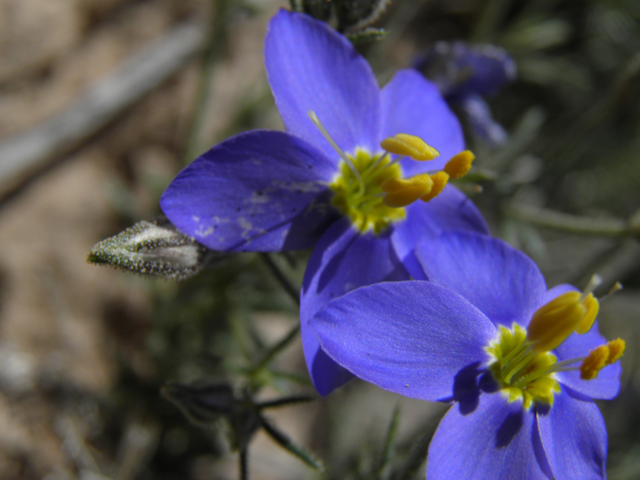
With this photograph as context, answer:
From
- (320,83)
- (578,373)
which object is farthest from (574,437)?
(320,83)

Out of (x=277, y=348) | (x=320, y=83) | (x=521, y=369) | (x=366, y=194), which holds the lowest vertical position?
(x=277, y=348)

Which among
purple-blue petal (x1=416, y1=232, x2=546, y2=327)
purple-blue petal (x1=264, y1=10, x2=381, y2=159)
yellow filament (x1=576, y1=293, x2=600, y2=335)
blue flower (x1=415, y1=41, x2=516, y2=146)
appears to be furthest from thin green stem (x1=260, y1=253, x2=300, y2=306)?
blue flower (x1=415, y1=41, x2=516, y2=146)

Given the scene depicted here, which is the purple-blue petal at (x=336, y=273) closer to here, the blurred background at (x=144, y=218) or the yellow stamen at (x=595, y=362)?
the yellow stamen at (x=595, y=362)

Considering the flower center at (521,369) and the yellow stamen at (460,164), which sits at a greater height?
the yellow stamen at (460,164)

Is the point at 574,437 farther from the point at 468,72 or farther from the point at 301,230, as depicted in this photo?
the point at 468,72

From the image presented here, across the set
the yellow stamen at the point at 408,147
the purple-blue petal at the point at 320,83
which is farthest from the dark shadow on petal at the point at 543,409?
the purple-blue petal at the point at 320,83

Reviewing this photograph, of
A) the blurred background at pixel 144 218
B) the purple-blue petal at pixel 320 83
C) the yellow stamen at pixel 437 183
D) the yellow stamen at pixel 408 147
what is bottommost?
the blurred background at pixel 144 218
